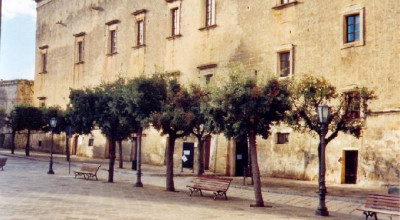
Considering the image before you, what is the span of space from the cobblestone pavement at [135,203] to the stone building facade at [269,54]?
4.02 meters

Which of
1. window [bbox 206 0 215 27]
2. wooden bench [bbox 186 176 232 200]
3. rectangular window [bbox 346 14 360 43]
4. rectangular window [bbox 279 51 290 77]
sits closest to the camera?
wooden bench [bbox 186 176 232 200]

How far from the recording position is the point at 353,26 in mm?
22141

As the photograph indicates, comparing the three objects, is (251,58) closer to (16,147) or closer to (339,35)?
(339,35)

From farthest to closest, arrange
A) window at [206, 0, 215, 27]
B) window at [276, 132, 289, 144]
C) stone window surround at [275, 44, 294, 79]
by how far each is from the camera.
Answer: window at [206, 0, 215, 27], window at [276, 132, 289, 144], stone window surround at [275, 44, 294, 79]

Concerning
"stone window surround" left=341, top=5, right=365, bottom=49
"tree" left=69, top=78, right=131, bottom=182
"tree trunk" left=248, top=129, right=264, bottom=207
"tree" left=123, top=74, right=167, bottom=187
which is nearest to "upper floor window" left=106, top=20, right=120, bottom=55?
"tree" left=69, top=78, right=131, bottom=182

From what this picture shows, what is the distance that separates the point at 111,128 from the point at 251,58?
8.48 m

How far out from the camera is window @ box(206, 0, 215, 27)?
95.6ft

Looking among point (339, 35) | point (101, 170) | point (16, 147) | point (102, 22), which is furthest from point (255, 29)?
point (16, 147)

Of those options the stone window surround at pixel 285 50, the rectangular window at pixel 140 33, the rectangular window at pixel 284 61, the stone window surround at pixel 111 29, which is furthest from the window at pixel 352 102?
the stone window surround at pixel 111 29

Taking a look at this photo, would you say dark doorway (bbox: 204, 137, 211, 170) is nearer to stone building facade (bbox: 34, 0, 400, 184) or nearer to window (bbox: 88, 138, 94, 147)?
stone building facade (bbox: 34, 0, 400, 184)

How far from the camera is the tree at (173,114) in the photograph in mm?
18047

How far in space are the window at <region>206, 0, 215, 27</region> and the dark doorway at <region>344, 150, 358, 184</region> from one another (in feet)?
36.6

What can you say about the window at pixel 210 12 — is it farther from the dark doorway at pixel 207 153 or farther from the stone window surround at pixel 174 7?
the dark doorway at pixel 207 153

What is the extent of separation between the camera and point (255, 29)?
1040 inches
